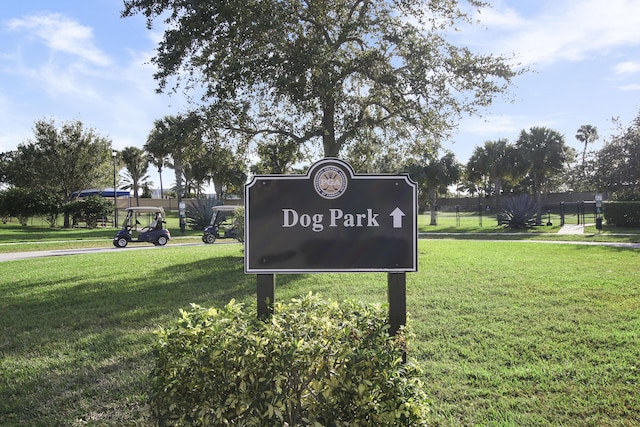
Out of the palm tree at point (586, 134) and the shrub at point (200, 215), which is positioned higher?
the palm tree at point (586, 134)

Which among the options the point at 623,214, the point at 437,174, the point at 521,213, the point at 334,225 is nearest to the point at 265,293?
the point at 334,225

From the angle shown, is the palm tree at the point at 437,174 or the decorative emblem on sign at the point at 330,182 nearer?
the decorative emblem on sign at the point at 330,182

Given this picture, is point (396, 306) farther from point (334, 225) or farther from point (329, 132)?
point (329, 132)

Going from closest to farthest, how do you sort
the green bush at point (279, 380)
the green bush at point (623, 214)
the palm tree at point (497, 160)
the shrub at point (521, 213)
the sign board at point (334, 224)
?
the green bush at point (279, 380), the sign board at point (334, 224), the green bush at point (623, 214), the shrub at point (521, 213), the palm tree at point (497, 160)

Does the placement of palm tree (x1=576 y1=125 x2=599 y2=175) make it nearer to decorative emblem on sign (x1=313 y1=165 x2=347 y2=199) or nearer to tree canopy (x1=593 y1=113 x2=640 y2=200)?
tree canopy (x1=593 y1=113 x2=640 y2=200)

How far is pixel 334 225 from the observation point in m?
2.83

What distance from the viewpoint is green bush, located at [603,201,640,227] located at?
70.7 ft

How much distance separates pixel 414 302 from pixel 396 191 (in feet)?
12.8

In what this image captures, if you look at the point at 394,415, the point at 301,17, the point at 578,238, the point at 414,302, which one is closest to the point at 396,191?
the point at 394,415

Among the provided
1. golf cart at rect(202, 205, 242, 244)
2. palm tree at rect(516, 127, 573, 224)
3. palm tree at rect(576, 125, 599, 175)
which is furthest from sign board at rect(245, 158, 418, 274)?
palm tree at rect(576, 125, 599, 175)

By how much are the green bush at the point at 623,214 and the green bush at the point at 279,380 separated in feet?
77.9

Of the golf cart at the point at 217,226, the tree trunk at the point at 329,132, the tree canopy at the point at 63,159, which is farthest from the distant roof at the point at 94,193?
the tree trunk at the point at 329,132

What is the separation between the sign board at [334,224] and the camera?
2828 millimetres

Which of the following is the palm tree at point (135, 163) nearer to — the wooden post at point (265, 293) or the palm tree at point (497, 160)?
the palm tree at point (497, 160)
